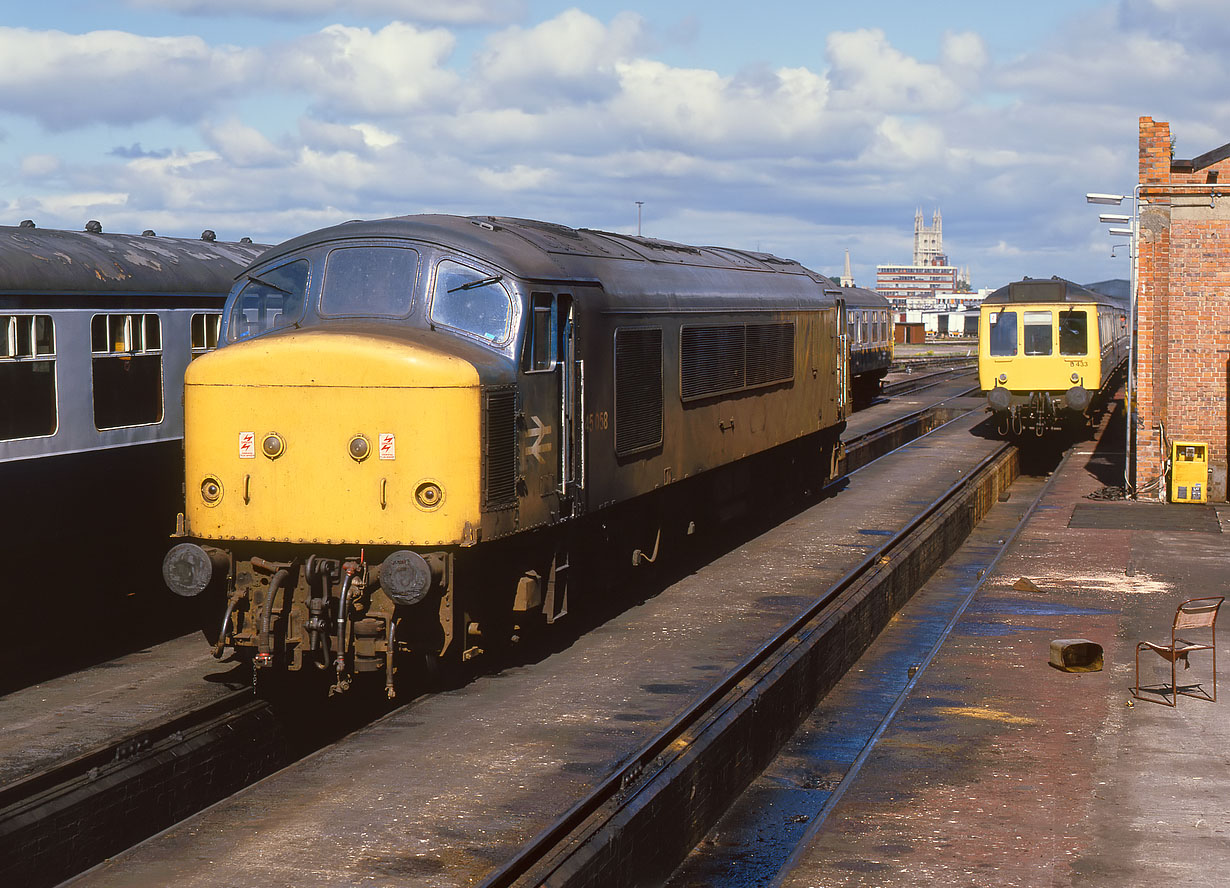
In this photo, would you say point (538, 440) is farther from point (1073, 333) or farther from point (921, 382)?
point (921, 382)

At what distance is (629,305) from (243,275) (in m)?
3.47

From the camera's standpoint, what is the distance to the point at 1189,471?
2342 cm

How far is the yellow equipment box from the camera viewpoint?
Answer: 76.6 feet

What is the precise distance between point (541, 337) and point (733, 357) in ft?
18.8

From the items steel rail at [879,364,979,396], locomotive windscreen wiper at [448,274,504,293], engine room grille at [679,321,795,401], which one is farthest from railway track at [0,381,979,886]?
steel rail at [879,364,979,396]

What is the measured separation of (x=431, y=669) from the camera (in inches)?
440

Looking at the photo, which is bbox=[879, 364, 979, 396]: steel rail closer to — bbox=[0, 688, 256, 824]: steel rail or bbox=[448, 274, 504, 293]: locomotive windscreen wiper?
bbox=[448, 274, 504, 293]: locomotive windscreen wiper

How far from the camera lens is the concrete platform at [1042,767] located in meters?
8.68

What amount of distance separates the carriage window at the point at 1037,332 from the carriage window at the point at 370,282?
23.1 meters

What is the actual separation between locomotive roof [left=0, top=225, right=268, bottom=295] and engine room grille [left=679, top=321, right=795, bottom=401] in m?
4.66

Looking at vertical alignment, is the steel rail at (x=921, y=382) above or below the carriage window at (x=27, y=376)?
below

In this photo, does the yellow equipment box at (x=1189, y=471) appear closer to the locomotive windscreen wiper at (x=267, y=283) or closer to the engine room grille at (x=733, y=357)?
the engine room grille at (x=733, y=357)

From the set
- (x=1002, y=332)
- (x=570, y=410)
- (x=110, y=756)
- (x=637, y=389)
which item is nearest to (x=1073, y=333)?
(x=1002, y=332)

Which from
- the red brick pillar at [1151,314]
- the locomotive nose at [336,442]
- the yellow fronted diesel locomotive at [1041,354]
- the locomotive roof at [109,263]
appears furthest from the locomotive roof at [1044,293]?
the locomotive nose at [336,442]
